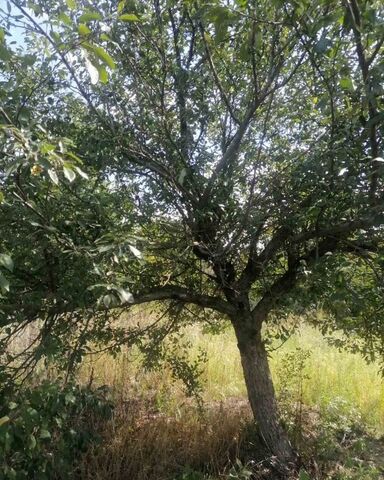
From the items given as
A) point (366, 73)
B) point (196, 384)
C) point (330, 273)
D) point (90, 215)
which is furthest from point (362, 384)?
point (366, 73)

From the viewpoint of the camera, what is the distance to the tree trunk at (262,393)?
357cm

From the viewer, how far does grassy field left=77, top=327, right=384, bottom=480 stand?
140 inches

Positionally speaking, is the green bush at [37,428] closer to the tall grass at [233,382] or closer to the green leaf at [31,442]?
the green leaf at [31,442]

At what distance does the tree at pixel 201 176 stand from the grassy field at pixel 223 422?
0.61m

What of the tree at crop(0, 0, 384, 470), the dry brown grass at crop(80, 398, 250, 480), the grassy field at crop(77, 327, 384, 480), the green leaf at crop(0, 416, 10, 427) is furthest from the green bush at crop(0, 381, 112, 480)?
the grassy field at crop(77, 327, 384, 480)

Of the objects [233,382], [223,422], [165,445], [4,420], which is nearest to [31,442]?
[4,420]

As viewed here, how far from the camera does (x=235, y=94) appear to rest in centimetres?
302

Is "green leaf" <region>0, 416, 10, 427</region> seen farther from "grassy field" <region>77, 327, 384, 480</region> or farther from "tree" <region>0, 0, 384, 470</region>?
"grassy field" <region>77, 327, 384, 480</region>

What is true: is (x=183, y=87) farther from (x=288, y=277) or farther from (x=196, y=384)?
(x=196, y=384)

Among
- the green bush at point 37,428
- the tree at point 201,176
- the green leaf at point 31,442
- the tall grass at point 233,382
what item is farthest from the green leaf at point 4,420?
the tall grass at point 233,382

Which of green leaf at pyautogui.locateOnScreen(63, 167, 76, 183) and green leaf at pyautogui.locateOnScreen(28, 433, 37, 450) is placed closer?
green leaf at pyautogui.locateOnScreen(63, 167, 76, 183)

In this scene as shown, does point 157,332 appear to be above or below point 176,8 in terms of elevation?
below

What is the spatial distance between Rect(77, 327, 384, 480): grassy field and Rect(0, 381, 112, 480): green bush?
0.93m

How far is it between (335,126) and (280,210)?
60 cm
